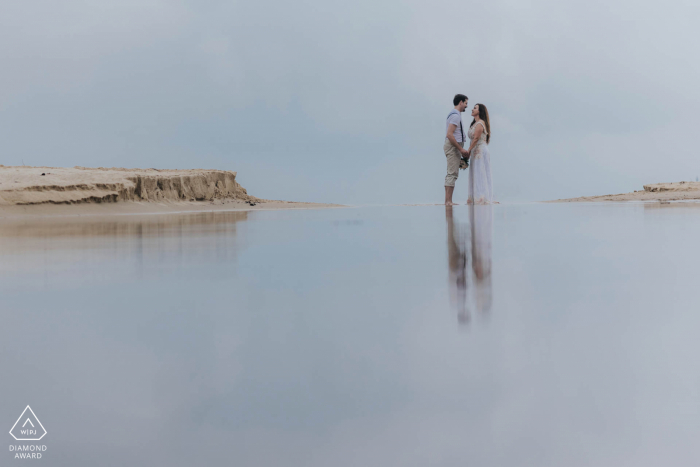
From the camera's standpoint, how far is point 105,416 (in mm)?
780

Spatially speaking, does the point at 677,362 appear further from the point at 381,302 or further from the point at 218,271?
the point at 218,271

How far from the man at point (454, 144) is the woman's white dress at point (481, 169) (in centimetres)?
25

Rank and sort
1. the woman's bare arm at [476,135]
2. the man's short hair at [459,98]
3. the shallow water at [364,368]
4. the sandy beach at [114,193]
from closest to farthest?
the shallow water at [364,368] → the man's short hair at [459,98] → the woman's bare arm at [476,135] → the sandy beach at [114,193]

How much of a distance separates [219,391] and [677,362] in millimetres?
794

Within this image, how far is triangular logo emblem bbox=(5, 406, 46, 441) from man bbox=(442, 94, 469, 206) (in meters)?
7.94

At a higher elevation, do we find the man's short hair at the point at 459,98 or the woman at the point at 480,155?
the man's short hair at the point at 459,98

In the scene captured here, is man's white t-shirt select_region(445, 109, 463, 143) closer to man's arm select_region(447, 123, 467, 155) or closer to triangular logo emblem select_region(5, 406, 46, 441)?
man's arm select_region(447, 123, 467, 155)

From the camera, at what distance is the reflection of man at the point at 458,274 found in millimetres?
1267

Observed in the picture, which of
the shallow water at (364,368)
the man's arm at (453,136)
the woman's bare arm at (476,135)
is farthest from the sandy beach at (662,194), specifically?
the shallow water at (364,368)

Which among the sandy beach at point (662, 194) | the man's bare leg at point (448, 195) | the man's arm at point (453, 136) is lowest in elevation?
the man's bare leg at point (448, 195)

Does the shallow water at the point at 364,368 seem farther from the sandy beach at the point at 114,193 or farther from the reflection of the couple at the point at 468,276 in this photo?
the sandy beach at the point at 114,193

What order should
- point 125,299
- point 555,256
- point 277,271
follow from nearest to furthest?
point 125,299, point 277,271, point 555,256

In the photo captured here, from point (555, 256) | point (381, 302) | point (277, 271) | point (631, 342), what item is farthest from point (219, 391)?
point (555, 256)

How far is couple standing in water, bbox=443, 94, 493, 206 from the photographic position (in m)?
8.22
